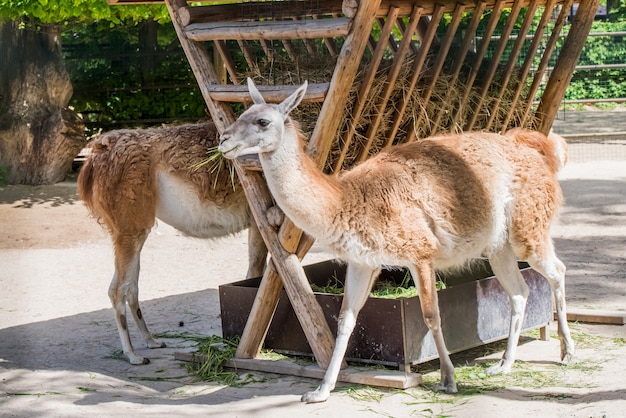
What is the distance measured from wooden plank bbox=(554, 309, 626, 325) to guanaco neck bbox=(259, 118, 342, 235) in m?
2.72

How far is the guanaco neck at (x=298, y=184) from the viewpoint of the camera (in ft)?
17.0

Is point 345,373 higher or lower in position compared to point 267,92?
lower

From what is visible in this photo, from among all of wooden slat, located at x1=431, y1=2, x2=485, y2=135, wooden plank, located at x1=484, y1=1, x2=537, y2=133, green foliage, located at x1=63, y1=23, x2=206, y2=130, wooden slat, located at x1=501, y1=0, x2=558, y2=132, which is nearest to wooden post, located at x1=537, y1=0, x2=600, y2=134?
wooden slat, located at x1=501, y1=0, x2=558, y2=132

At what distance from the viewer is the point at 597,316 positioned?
709cm

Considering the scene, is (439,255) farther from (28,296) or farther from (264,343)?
(28,296)

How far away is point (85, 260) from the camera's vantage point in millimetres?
10445

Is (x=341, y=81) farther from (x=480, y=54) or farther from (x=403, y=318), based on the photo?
(x=480, y=54)

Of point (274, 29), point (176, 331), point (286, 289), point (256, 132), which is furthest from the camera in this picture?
point (176, 331)

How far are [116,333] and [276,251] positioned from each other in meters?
2.19

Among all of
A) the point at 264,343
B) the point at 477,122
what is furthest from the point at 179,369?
the point at 477,122

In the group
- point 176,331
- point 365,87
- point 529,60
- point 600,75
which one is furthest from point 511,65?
point 600,75

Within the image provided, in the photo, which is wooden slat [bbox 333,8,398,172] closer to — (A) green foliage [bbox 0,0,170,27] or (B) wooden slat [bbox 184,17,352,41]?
(B) wooden slat [bbox 184,17,352,41]

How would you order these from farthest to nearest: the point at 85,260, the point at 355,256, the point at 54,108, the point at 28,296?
the point at 54,108 → the point at 85,260 → the point at 28,296 → the point at 355,256

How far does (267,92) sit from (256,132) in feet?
2.56
